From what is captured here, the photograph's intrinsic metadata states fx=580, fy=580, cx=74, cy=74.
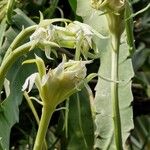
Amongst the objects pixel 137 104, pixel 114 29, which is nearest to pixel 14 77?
pixel 114 29

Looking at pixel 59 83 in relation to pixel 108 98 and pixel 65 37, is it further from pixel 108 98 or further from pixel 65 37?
pixel 108 98

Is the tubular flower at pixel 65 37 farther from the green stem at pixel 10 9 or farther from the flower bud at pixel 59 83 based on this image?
the green stem at pixel 10 9

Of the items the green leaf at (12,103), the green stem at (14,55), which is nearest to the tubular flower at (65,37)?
the green stem at (14,55)

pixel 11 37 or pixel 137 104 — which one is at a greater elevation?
pixel 11 37

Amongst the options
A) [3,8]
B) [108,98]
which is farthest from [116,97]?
[3,8]

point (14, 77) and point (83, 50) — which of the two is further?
point (14, 77)

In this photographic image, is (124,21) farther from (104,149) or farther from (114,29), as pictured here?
(104,149)

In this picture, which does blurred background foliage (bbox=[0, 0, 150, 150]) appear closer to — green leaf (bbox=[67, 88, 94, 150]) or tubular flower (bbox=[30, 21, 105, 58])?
green leaf (bbox=[67, 88, 94, 150])
